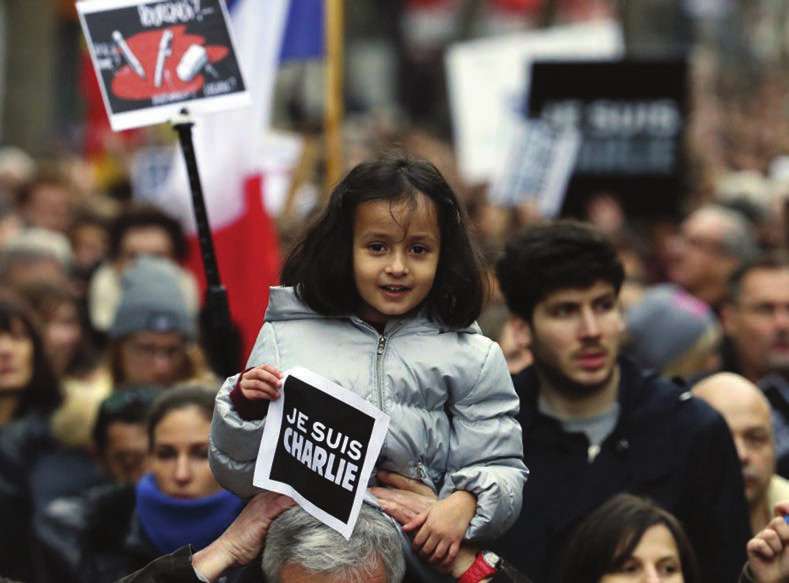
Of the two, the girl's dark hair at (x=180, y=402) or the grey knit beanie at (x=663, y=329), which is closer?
the girl's dark hair at (x=180, y=402)

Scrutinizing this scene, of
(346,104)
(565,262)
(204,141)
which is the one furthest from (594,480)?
(346,104)

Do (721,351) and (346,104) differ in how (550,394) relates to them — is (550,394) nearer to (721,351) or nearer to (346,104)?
(721,351)

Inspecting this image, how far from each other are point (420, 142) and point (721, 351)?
8857mm

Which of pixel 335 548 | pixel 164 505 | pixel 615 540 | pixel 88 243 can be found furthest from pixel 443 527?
pixel 88 243

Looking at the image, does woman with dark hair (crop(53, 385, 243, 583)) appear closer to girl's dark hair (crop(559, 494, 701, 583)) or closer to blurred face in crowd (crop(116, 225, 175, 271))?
girl's dark hair (crop(559, 494, 701, 583))

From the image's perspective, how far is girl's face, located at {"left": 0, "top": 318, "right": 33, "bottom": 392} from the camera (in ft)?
23.7

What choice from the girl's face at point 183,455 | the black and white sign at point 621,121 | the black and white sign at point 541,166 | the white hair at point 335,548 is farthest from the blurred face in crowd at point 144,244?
the white hair at point 335,548

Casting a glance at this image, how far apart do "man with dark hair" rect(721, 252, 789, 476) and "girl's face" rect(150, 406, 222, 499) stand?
264cm

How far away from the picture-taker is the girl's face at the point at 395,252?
4059mm

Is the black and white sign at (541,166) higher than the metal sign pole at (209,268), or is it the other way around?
the metal sign pole at (209,268)

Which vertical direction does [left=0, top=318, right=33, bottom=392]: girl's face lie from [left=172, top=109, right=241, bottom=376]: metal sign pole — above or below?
below

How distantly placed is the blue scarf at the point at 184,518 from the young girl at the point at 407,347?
0.99m

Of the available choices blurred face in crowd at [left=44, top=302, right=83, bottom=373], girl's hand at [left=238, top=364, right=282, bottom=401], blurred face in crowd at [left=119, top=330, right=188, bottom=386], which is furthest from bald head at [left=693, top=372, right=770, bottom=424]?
blurred face in crowd at [left=44, top=302, right=83, bottom=373]

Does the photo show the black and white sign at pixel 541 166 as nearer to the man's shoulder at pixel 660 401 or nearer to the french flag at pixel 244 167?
the french flag at pixel 244 167
